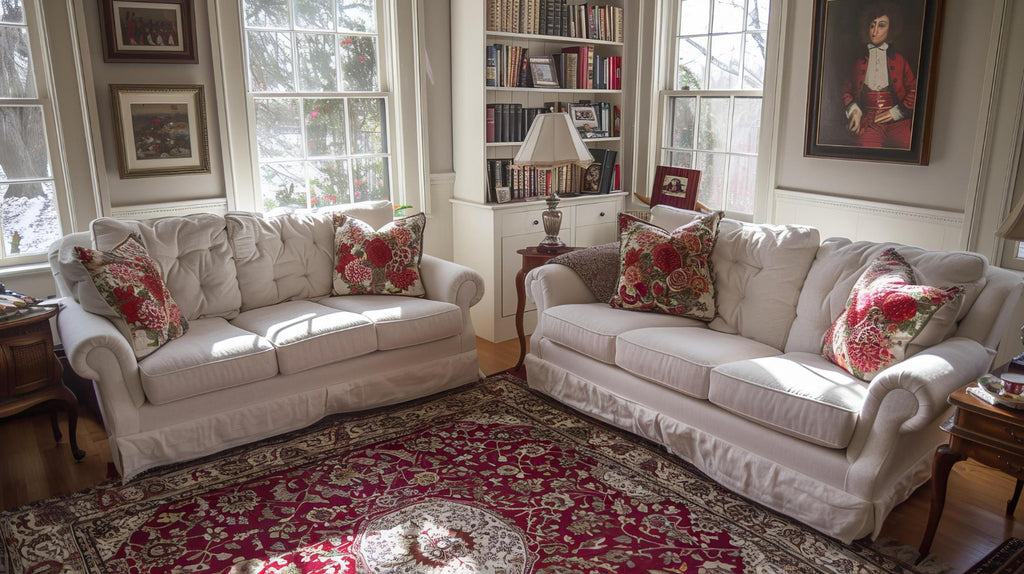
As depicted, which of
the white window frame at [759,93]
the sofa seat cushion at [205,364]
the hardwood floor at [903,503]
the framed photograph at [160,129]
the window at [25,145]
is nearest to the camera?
the hardwood floor at [903,503]

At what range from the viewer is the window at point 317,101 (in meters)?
4.11

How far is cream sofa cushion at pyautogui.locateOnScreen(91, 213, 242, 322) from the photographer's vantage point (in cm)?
347

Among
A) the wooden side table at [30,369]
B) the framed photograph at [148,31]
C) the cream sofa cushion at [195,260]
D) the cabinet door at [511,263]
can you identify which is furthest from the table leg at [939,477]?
the framed photograph at [148,31]

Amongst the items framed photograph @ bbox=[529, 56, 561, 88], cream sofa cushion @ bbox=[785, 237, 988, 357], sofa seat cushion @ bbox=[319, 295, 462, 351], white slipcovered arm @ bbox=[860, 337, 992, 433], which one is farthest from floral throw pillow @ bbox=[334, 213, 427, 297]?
white slipcovered arm @ bbox=[860, 337, 992, 433]

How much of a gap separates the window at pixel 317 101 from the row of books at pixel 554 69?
2.38 feet

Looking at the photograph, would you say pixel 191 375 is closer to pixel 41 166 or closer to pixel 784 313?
pixel 41 166

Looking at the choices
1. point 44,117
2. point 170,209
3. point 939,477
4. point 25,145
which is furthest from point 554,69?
point 939,477

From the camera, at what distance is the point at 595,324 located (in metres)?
3.41

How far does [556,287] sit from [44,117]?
106 inches

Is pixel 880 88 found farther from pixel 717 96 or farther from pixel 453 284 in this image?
pixel 453 284

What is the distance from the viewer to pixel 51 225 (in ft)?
12.1

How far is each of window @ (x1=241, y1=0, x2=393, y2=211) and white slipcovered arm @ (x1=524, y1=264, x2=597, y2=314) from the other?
4.97 feet

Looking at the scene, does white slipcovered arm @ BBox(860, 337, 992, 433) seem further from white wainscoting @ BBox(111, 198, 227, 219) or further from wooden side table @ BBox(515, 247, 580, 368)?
white wainscoting @ BBox(111, 198, 227, 219)

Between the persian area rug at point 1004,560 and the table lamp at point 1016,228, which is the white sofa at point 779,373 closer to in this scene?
the table lamp at point 1016,228
